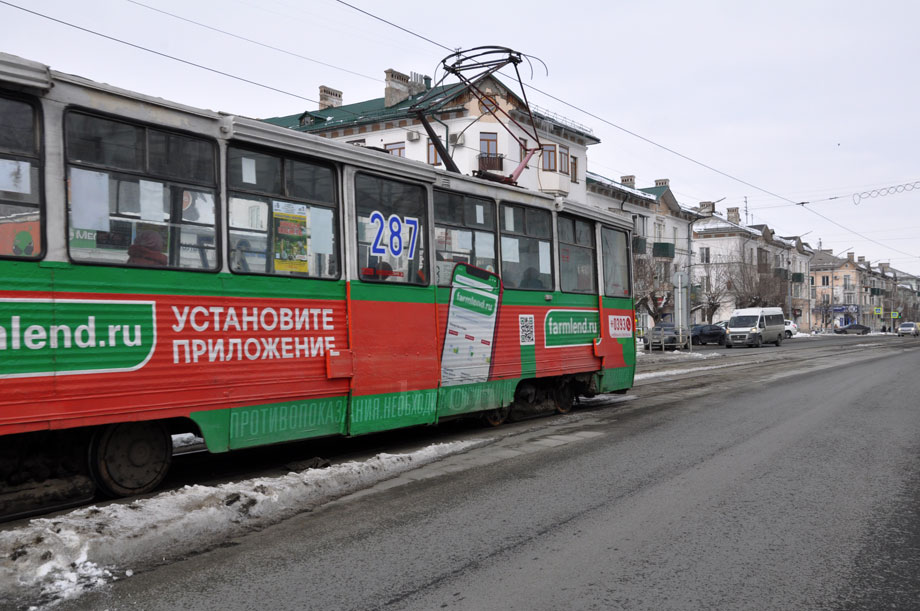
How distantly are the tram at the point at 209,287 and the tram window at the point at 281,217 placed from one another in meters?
0.02

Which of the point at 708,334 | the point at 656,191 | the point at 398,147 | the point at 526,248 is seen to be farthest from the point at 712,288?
the point at 526,248

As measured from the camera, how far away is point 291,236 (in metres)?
7.50

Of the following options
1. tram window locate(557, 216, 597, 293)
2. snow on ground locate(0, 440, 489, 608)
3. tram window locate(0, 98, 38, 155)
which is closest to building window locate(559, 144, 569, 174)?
tram window locate(557, 216, 597, 293)

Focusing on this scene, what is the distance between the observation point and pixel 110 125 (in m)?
6.07

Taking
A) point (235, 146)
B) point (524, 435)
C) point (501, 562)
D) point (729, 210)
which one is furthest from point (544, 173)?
point (729, 210)

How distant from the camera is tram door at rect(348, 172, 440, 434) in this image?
322 inches

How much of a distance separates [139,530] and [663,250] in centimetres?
5324

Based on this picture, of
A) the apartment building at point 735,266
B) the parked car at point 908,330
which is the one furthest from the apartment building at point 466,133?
the parked car at point 908,330

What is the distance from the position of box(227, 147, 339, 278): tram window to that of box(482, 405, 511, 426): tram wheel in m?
3.76

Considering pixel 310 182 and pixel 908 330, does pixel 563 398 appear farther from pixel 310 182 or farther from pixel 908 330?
pixel 908 330

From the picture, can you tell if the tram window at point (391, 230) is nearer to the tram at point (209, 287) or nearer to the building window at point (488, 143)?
the tram at point (209, 287)

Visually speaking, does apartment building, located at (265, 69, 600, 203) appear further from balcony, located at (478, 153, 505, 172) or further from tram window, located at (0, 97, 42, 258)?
tram window, located at (0, 97, 42, 258)

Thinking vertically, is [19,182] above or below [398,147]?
below

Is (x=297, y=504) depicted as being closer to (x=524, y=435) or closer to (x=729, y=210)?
(x=524, y=435)
